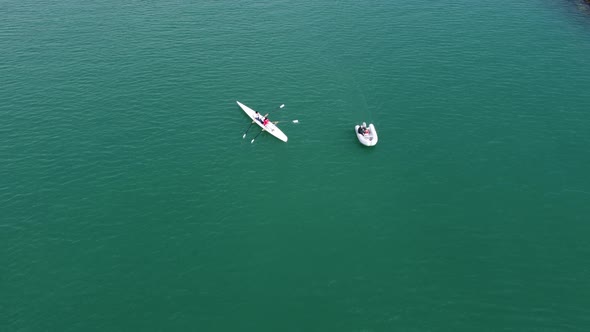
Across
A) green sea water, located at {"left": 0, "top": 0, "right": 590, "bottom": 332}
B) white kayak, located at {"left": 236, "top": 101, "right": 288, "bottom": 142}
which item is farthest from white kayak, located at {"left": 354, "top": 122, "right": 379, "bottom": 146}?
white kayak, located at {"left": 236, "top": 101, "right": 288, "bottom": 142}

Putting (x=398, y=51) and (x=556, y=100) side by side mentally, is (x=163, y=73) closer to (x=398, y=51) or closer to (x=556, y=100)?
(x=398, y=51)

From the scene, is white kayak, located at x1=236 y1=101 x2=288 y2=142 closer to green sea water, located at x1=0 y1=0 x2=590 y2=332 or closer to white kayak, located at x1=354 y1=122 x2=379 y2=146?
green sea water, located at x1=0 y1=0 x2=590 y2=332

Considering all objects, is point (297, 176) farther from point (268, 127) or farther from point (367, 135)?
point (367, 135)

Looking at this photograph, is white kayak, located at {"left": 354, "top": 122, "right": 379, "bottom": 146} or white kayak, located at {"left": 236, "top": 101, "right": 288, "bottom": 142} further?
white kayak, located at {"left": 236, "top": 101, "right": 288, "bottom": 142}

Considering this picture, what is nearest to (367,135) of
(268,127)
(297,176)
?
(297,176)

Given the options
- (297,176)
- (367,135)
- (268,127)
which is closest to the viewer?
(297,176)
